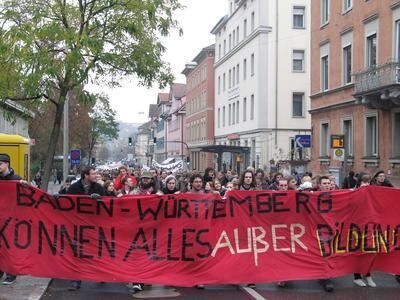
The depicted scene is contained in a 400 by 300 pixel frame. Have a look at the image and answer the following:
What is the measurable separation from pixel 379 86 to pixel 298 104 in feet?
85.7

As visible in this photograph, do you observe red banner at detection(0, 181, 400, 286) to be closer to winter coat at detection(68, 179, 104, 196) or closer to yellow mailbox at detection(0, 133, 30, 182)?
winter coat at detection(68, 179, 104, 196)

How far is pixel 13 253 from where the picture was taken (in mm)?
8844

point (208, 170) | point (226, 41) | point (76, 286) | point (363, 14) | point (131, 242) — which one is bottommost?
point (76, 286)

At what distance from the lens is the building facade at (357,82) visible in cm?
2597

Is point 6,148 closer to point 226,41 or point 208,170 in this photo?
point 208,170

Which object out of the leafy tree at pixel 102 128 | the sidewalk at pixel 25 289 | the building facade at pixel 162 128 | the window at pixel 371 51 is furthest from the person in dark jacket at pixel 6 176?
the building facade at pixel 162 128

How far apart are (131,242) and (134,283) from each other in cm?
58

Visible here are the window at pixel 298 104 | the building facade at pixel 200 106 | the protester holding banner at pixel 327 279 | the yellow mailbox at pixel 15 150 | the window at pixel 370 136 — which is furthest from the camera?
the building facade at pixel 200 106

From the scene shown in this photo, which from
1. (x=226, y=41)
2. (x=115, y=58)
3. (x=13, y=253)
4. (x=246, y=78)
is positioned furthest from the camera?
(x=226, y=41)

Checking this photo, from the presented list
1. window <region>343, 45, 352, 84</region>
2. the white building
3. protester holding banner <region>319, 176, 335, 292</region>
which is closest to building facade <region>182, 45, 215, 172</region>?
the white building

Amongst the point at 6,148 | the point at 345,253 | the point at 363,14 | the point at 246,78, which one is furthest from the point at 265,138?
the point at 345,253

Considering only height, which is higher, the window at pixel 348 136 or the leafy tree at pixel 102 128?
the leafy tree at pixel 102 128

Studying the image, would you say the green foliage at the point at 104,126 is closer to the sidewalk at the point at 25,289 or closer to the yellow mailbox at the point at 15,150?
the yellow mailbox at the point at 15,150

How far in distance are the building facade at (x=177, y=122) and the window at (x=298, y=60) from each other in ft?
145
